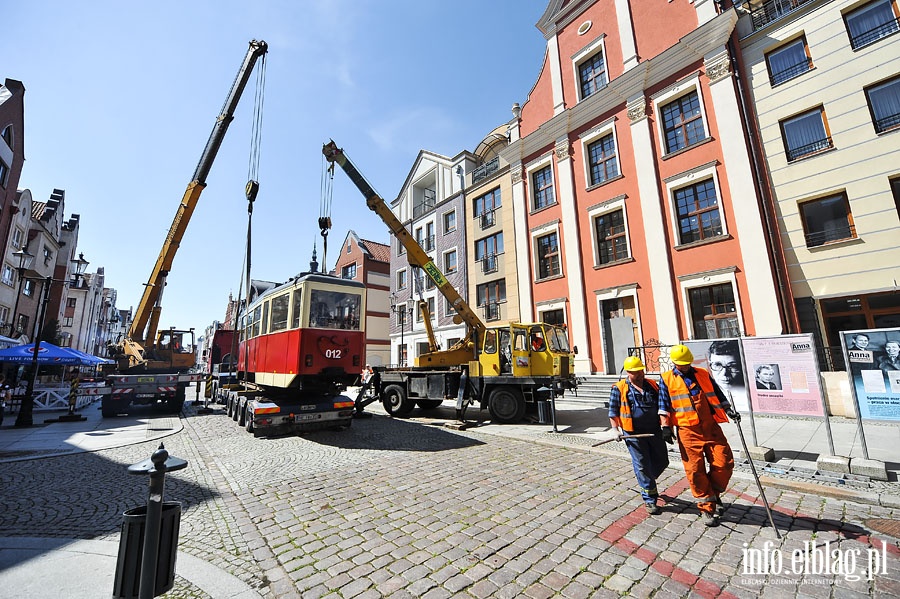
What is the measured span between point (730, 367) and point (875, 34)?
13.5 m

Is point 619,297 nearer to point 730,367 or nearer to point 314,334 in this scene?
point 730,367

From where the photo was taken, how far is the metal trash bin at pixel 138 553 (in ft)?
7.21

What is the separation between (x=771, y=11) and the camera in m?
14.3

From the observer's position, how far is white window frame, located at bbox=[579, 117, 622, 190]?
17.6 meters

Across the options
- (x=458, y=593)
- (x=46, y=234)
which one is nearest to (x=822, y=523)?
(x=458, y=593)

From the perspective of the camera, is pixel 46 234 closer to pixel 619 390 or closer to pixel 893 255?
pixel 619 390

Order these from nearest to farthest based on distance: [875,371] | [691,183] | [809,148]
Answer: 1. [875,371]
2. [809,148]
3. [691,183]

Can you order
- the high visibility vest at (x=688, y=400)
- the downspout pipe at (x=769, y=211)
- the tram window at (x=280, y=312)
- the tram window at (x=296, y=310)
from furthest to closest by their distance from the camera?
1. the downspout pipe at (x=769, y=211)
2. the tram window at (x=280, y=312)
3. the tram window at (x=296, y=310)
4. the high visibility vest at (x=688, y=400)

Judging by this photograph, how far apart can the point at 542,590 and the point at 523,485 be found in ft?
8.08

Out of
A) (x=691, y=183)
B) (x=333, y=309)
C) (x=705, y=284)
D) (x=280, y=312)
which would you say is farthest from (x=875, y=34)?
(x=280, y=312)

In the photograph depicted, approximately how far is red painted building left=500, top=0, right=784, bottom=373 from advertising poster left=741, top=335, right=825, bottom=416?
741 cm

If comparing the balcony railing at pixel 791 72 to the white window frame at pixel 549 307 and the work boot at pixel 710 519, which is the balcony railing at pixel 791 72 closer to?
the white window frame at pixel 549 307

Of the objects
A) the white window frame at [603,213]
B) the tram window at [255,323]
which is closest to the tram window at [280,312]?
the tram window at [255,323]

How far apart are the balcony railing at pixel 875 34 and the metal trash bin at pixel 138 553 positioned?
2028cm
